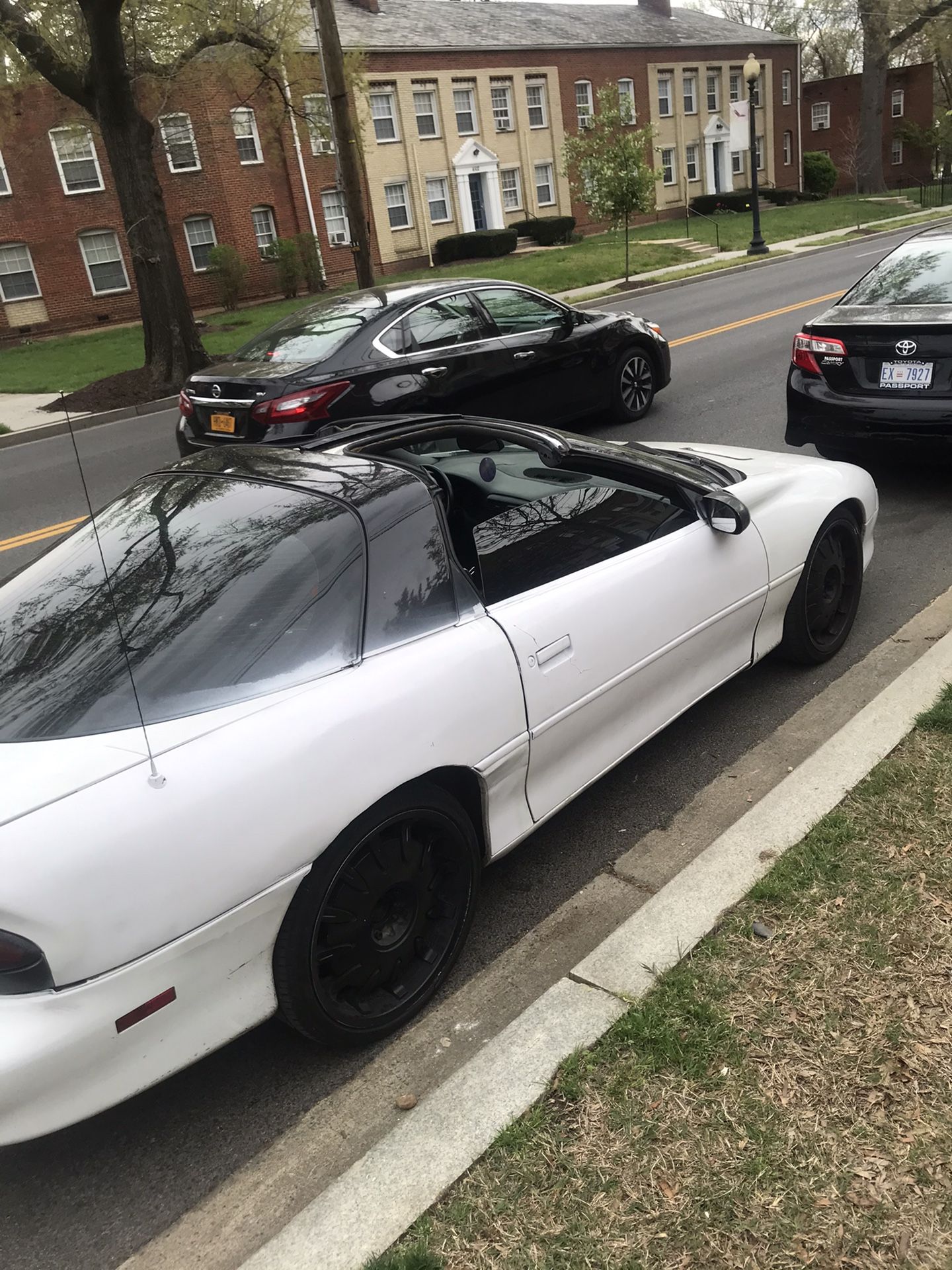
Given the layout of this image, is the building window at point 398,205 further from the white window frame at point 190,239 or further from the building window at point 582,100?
the building window at point 582,100

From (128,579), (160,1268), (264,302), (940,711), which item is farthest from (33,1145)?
(264,302)

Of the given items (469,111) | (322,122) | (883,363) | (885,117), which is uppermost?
(469,111)

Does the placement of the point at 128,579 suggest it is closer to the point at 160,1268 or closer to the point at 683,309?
the point at 160,1268

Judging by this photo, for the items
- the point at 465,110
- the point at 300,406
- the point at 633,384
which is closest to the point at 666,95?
the point at 465,110

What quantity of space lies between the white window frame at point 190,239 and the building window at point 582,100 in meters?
17.3

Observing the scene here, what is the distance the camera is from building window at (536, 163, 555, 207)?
40812 millimetres

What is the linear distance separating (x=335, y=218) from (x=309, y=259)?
10.2 ft

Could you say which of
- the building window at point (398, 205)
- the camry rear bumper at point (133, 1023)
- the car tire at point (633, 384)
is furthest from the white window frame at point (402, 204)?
the camry rear bumper at point (133, 1023)

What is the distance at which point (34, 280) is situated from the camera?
99.2 feet

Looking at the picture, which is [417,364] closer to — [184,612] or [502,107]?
[184,612]

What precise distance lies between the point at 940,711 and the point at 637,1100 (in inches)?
82.1

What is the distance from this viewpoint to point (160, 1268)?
6.86 feet

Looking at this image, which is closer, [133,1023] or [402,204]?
[133,1023]

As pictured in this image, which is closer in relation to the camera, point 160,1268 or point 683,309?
point 160,1268
